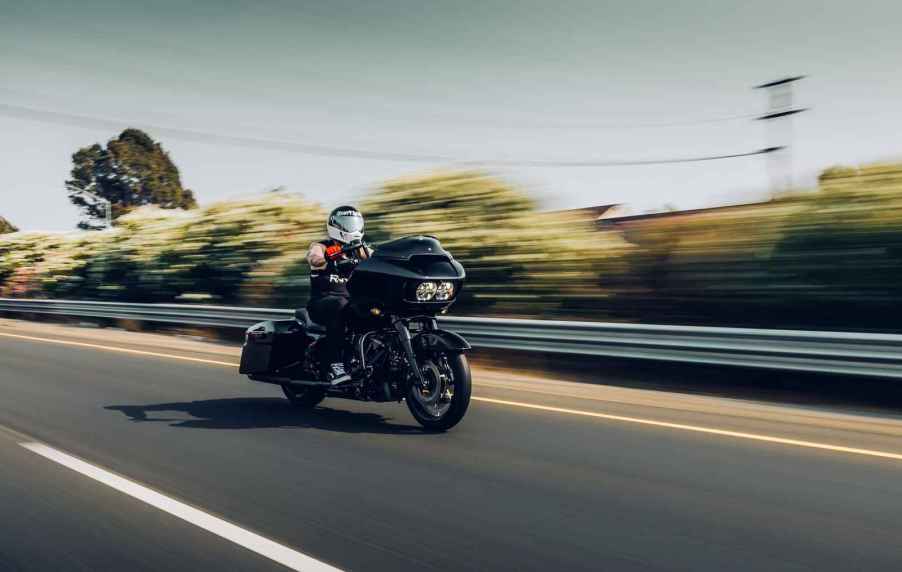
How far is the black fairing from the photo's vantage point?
712 centimetres

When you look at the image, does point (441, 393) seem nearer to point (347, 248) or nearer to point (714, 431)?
point (347, 248)

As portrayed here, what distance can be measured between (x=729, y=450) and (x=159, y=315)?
48.2ft

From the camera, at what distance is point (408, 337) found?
7262 mm

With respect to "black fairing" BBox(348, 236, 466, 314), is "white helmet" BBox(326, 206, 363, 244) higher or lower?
higher

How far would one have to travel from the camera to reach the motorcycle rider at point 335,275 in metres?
7.83

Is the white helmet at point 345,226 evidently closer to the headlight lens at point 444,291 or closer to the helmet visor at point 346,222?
the helmet visor at point 346,222

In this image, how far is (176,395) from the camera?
31.1 feet

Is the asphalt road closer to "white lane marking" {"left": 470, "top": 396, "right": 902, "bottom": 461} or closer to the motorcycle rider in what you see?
"white lane marking" {"left": 470, "top": 396, "right": 902, "bottom": 461}

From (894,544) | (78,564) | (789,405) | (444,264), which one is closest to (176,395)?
(444,264)

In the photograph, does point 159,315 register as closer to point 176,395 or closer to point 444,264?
point 176,395

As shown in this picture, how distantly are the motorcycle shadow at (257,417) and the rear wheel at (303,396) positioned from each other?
75mm

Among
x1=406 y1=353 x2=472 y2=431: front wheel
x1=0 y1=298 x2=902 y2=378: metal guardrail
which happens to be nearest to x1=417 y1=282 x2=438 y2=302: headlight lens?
x1=406 y1=353 x2=472 y2=431: front wheel

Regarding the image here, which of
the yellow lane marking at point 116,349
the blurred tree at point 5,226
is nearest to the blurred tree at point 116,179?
the blurred tree at point 5,226

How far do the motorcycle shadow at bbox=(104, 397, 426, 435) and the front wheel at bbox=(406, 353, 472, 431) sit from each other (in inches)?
6.9
